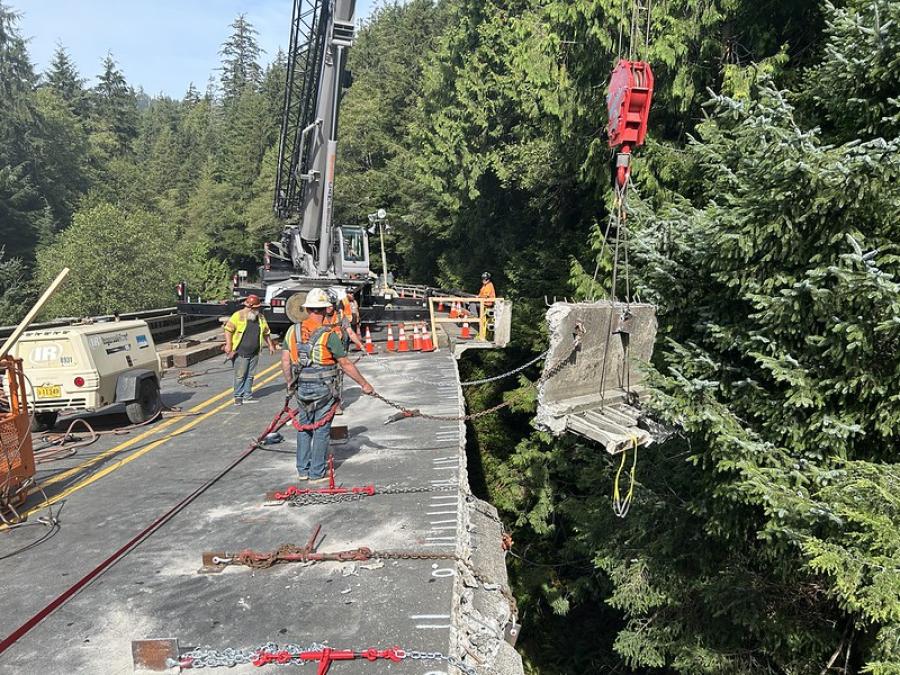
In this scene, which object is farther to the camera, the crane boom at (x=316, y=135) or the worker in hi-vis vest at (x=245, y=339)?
the crane boom at (x=316, y=135)

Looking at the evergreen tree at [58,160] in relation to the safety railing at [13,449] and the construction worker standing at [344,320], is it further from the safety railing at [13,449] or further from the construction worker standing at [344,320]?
the safety railing at [13,449]

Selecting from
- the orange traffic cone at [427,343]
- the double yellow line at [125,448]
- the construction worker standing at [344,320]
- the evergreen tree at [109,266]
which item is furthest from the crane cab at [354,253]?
the evergreen tree at [109,266]

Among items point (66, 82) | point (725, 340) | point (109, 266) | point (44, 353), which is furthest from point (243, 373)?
point (66, 82)

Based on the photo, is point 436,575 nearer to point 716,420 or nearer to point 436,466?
point 436,466

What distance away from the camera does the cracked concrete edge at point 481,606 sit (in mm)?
3985

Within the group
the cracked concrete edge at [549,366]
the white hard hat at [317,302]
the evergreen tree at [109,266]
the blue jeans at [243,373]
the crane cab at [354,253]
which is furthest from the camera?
the evergreen tree at [109,266]

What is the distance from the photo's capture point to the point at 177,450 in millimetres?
8133

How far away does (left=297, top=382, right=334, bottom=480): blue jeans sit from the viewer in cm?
648

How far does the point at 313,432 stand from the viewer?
6.58m

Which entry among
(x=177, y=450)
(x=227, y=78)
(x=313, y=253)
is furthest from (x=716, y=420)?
(x=227, y=78)

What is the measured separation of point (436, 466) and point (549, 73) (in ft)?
31.7

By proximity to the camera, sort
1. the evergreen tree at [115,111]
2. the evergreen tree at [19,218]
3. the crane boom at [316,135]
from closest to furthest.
→ the crane boom at [316,135] < the evergreen tree at [19,218] < the evergreen tree at [115,111]

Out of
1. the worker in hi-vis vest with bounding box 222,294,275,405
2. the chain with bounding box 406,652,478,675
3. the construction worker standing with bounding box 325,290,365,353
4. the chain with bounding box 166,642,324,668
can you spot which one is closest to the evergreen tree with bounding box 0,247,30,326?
the construction worker standing with bounding box 325,290,365,353

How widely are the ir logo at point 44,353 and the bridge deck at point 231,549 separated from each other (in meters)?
1.37
